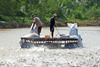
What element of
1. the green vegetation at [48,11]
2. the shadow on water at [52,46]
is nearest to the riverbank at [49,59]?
the shadow on water at [52,46]

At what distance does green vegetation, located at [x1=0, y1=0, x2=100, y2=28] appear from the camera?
55.2 m

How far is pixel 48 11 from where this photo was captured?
6391 centimetres

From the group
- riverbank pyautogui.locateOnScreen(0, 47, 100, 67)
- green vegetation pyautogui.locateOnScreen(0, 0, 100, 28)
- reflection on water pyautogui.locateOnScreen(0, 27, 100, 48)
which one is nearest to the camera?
riverbank pyautogui.locateOnScreen(0, 47, 100, 67)

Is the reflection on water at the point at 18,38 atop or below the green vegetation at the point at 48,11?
atop

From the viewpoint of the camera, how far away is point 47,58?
55.9 ft

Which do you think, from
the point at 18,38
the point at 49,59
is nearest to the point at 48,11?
the point at 18,38

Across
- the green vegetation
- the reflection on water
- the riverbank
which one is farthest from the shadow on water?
the green vegetation

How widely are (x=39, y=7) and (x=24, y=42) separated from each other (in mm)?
40628

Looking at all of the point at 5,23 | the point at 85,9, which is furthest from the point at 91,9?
the point at 5,23

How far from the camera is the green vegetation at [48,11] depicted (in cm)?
5525

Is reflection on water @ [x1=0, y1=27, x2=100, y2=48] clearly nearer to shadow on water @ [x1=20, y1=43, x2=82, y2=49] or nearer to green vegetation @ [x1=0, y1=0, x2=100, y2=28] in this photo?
shadow on water @ [x1=20, y1=43, x2=82, y2=49]

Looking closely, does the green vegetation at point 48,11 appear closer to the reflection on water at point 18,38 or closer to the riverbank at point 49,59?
the reflection on water at point 18,38

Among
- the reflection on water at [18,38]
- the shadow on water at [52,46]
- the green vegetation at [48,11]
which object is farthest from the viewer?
the green vegetation at [48,11]

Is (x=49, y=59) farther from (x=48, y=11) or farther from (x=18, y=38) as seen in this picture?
(x=48, y=11)
